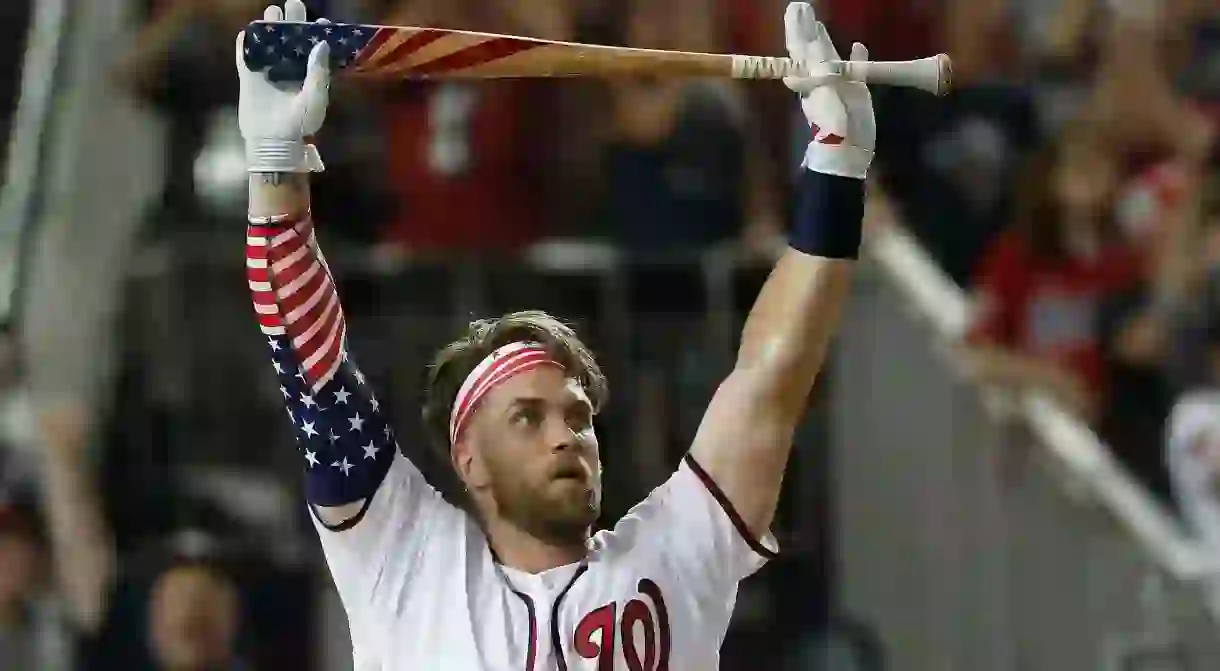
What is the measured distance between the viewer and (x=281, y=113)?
2.16m

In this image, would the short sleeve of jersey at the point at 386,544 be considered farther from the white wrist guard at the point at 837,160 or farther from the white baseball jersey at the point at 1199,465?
the white baseball jersey at the point at 1199,465

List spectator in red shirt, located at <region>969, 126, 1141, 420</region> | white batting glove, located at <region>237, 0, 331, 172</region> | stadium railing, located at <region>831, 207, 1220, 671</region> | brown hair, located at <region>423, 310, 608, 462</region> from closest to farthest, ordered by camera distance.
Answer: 1. white batting glove, located at <region>237, 0, 331, 172</region>
2. brown hair, located at <region>423, 310, 608, 462</region>
3. stadium railing, located at <region>831, 207, 1220, 671</region>
4. spectator in red shirt, located at <region>969, 126, 1141, 420</region>

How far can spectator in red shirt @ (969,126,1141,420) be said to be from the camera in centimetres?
410

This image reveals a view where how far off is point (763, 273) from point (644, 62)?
69.3 inches

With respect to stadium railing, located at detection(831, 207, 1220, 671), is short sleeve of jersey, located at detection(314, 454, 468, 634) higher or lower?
higher

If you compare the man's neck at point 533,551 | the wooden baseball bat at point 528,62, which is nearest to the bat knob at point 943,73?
the wooden baseball bat at point 528,62

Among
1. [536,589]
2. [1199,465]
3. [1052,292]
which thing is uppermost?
[1052,292]

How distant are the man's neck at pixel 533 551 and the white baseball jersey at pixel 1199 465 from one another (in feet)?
7.01

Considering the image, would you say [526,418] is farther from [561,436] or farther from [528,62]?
[528,62]

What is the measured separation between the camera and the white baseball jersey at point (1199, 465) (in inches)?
154

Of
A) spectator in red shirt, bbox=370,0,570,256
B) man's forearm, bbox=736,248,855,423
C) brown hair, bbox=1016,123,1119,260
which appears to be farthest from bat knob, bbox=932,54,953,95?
brown hair, bbox=1016,123,1119,260

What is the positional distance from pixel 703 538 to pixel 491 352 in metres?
0.38

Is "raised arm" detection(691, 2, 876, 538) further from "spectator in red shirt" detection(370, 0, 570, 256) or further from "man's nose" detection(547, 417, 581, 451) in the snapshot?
"spectator in red shirt" detection(370, 0, 570, 256)

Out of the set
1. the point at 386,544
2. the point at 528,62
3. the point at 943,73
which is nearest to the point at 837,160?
the point at 943,73
